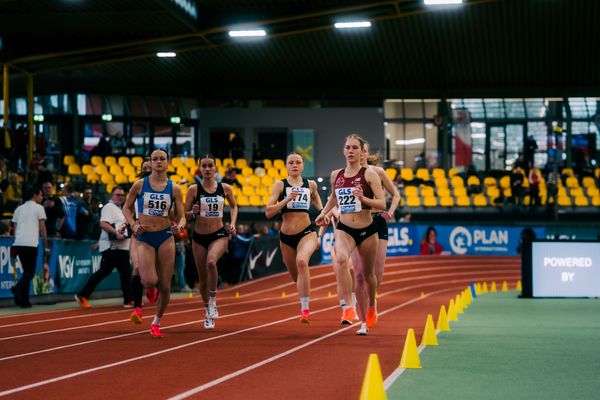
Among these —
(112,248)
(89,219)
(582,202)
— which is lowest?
(112,248)

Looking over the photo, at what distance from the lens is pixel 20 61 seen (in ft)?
115

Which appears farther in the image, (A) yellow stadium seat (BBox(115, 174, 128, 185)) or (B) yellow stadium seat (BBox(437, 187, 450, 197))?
(B) yellow stadium seat (BBox(437, 187, 450, 197))

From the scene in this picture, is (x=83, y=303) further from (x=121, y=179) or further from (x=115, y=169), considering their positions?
(x=115, y=169)

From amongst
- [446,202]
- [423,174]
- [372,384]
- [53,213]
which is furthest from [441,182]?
[372,384]

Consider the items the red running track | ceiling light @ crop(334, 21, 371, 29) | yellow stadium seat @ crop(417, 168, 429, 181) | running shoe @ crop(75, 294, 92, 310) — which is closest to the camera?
Answer: the red running track

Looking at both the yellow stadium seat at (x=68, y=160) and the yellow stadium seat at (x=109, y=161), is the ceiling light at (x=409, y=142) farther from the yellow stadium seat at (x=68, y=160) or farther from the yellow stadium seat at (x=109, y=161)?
the yellow stadium seat at (x=68, y=160)

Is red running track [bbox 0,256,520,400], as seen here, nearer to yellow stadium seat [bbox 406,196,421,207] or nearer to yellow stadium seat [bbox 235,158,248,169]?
yellow stadium seat [bbox 406,196,421,207]

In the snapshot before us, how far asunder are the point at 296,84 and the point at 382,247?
104ft

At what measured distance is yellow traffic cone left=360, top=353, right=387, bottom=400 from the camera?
6230mm

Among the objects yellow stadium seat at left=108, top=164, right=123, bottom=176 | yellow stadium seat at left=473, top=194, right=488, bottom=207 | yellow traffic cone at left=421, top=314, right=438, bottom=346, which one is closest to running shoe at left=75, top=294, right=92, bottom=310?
yellow traffic cone at left=421, top=314, right=438, bottom=346

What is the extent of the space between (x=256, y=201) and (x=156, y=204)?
27.9 m

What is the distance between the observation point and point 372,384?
635cm

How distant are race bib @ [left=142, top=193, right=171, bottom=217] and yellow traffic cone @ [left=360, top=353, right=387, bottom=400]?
23.1 ft

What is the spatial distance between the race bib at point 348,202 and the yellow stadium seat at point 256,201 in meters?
27.6
